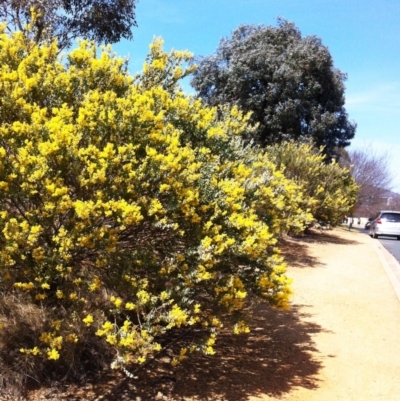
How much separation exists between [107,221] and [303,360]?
2.85 meters

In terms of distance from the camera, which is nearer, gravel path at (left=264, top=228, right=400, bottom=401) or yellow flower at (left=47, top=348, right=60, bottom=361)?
yellow flower at (left=47, top=348, right=60, bottom=361)

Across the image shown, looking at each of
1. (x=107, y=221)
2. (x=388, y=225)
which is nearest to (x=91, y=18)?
(x=107, y=221)

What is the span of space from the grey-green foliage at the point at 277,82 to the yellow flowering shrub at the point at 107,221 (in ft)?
51.8

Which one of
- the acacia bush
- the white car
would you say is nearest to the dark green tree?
the acacia bush

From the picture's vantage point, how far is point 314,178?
1578cm

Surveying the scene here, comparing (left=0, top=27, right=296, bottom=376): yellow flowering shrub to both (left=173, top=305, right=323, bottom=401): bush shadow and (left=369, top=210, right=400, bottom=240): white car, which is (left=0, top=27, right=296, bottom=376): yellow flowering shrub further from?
(left=369, top=210, right=400, bottom=240): white car

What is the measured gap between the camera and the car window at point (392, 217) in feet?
75.4

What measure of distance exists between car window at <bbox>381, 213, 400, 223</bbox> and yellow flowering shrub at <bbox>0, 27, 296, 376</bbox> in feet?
66.8

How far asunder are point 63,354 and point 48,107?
2.10m

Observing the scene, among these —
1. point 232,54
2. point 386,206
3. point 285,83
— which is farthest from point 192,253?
point 386,206

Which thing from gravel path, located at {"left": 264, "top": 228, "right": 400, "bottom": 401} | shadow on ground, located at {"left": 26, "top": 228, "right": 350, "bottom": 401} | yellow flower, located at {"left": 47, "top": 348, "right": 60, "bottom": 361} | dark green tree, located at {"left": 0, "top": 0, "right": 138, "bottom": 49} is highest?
dark green tree, located at {"left": 0, "top": 0, "right": 138, "bottom": 49}

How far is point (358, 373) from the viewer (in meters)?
4.95

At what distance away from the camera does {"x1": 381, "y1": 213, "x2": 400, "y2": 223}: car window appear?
23.0 meters

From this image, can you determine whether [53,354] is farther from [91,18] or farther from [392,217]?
[392,217]
